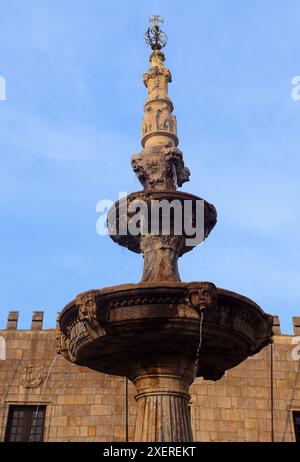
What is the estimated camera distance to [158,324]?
270 inches

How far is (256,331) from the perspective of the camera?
779cm

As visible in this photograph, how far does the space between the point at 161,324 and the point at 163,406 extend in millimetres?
1165

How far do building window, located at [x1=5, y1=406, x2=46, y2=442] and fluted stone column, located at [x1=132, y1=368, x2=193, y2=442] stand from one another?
9.99 meters

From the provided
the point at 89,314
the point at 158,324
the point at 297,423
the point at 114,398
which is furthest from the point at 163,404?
the point at 297,423

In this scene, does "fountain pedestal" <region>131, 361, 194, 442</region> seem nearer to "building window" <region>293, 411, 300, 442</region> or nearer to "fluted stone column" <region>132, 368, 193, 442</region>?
"fluted stone column" <region>132, 368, 193, 442</region>

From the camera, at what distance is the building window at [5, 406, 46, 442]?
16.3m

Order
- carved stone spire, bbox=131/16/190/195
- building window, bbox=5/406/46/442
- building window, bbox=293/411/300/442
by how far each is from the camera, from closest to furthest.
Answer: carved stone spire, bbox=131/16/190/195 < building window, bbox=5/406/46/442 < building window, bbox=293/411/300/442

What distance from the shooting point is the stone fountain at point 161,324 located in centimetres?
682

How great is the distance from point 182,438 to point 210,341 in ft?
4.15

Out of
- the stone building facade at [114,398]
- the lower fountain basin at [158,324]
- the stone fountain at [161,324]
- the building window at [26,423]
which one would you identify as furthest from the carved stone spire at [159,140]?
the building window at [26,423]

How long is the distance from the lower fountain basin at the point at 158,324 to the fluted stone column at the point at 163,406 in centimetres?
21

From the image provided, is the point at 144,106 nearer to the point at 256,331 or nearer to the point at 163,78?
the point at 163,78

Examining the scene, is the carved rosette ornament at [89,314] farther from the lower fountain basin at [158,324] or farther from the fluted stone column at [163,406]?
the fluted stone column at [163,406]

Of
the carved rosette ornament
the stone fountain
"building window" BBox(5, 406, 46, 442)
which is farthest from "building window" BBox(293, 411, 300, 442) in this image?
the carved rosette ornament
